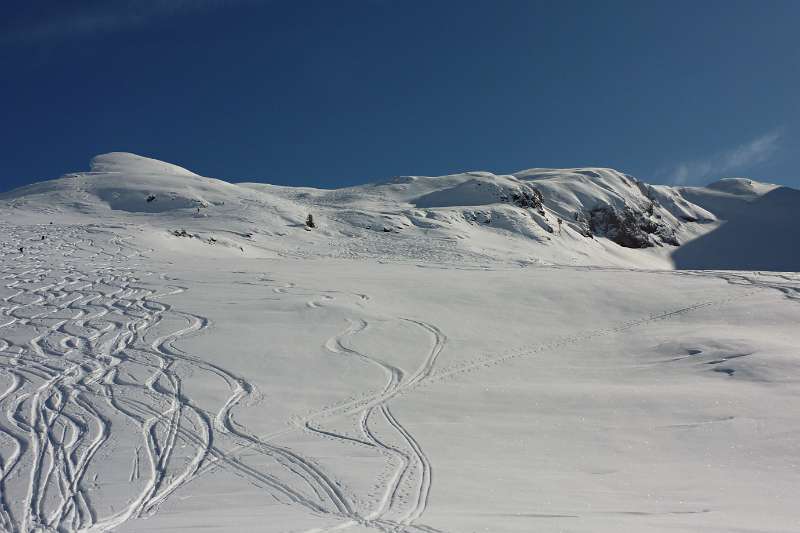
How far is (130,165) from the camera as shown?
65.9 meters

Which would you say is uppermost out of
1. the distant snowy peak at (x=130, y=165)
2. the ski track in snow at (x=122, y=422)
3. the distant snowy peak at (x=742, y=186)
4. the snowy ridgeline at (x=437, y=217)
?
the distant snowy peak at (x=742, y=186)

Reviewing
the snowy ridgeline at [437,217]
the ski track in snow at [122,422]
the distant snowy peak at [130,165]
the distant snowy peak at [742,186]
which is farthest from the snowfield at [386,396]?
the distant snowy peak at [742,186]

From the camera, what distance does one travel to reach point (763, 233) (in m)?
82.5

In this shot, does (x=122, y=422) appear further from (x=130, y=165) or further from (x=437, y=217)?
(x=130, y=165)

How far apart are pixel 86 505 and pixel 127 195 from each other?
47298 millimetres

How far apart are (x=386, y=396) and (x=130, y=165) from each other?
62646 mm

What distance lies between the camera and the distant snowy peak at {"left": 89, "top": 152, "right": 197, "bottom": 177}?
62625 mm

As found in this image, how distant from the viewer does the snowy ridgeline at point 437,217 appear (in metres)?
40.3

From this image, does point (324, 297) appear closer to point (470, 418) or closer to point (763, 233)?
point (470, 418)

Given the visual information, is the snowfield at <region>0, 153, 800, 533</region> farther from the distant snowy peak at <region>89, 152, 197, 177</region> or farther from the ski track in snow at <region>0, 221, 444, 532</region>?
the distant snowy peak at <region>89, 152, 197, 177</region>

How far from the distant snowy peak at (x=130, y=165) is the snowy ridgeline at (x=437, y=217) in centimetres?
20

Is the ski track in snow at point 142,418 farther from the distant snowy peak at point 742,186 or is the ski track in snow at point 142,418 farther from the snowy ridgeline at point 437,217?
the distant snowy peak at point 742,186

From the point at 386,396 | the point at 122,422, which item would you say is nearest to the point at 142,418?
the point at 122,422

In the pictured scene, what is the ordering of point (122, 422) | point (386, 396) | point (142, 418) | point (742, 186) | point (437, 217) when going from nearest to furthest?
point (122, 422), point (142, 418), point (386, 396), point (437, 217), point (742, 186)
